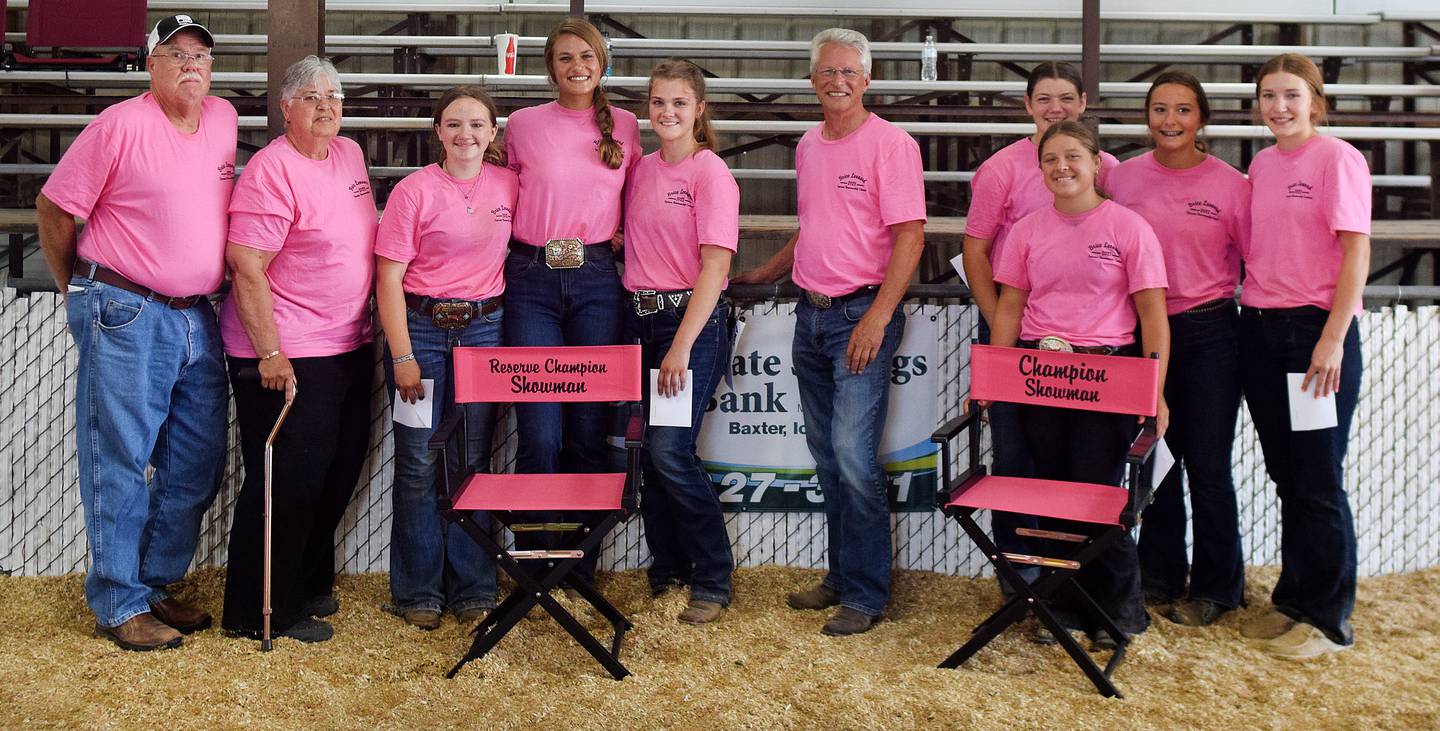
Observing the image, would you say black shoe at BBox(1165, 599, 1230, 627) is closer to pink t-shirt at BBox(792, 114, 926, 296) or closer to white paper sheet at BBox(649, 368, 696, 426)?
pink t-shirt at BBox(792, 114, 926, 296)

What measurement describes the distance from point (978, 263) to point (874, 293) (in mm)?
335

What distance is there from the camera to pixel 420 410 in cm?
291

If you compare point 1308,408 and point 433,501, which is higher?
point 1308,408

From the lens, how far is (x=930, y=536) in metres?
3.39

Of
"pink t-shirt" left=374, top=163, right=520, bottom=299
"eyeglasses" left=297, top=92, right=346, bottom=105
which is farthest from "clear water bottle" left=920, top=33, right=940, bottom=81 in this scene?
"eyeglasses" left=297, top=92, right=346, bottom=105

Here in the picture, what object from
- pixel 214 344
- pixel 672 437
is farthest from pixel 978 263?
pixel 214 344

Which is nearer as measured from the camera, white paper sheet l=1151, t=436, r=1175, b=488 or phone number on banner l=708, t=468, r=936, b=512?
white paper sheet l=1151, t=436, r=1175, b=488

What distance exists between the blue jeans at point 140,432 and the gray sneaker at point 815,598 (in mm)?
1712

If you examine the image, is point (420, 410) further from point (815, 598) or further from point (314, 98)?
point (815, 598)

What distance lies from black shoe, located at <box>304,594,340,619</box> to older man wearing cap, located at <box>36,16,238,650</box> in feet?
1.27

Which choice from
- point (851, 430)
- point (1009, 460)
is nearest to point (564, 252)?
point (851, 430)

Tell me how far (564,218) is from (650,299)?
1.06ft

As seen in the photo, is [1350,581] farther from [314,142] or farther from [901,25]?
[901,25]

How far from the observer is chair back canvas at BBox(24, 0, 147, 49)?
4852mm
